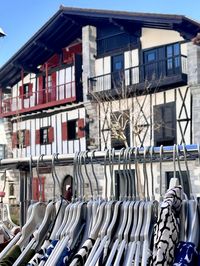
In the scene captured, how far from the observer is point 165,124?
1323cm

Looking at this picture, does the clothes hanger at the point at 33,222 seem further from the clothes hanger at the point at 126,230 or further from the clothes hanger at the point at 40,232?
the clothes hanger at the point at 126,230

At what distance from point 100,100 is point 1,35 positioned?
1063cm

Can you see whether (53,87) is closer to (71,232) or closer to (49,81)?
(49,81)

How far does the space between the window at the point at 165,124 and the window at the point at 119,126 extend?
0.99 m

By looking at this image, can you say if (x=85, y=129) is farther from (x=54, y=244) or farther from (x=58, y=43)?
(x=54, y=244)

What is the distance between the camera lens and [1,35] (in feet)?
13.4

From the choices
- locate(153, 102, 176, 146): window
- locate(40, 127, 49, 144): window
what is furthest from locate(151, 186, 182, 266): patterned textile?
locate(40, 127, 49, 144): window

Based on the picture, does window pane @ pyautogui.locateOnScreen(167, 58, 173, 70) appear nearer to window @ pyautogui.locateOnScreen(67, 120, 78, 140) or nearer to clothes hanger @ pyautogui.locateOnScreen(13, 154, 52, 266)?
window @ pyautogui.locateOnScreen(67, 120, 78, 140)

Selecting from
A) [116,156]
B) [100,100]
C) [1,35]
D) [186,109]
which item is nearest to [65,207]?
[116,156]

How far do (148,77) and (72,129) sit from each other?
3.99 m

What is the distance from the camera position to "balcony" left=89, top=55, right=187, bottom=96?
12.8 m

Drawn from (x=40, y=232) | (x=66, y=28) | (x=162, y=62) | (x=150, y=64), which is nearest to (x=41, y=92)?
(x=66, y=28)

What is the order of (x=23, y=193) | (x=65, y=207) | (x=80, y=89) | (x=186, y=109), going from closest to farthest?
(x=65, y=207) → (x=23, y=193) → (x=186, y=109) → (x=80, y=89)

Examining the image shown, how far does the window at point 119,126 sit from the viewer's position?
13703 millimetres
